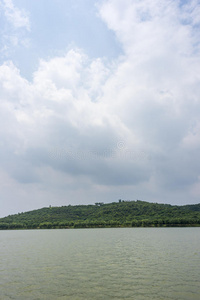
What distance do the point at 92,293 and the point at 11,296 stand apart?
7.12 m

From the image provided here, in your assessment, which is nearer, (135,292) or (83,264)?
(135,292)

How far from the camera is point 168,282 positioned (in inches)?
1021

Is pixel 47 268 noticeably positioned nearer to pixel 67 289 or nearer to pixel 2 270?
pixel 2 270

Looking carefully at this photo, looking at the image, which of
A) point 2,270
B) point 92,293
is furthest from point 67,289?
point 2,270

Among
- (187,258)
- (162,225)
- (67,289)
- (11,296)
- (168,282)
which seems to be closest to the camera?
(11,296)

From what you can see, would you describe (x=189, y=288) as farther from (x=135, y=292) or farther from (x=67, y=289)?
(x=67, y=289)

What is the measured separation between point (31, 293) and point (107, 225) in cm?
17737

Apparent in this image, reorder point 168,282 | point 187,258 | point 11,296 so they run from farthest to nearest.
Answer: point 187,258 < point 168,282 < point 11,296

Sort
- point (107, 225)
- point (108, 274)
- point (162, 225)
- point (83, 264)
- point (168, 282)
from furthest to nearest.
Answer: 1. point (107, 225)
2. point (162, 225)
3. point (83, 264)
4. point (108, 274)
5. point (168, 282)

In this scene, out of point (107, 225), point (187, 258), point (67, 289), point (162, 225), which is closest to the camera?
point (67, 289)

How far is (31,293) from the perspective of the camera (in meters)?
23.1

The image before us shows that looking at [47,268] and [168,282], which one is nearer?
[168,282]

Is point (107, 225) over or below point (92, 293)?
over

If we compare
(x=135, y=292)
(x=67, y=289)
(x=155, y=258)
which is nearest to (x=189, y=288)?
(x=135, y=292)
